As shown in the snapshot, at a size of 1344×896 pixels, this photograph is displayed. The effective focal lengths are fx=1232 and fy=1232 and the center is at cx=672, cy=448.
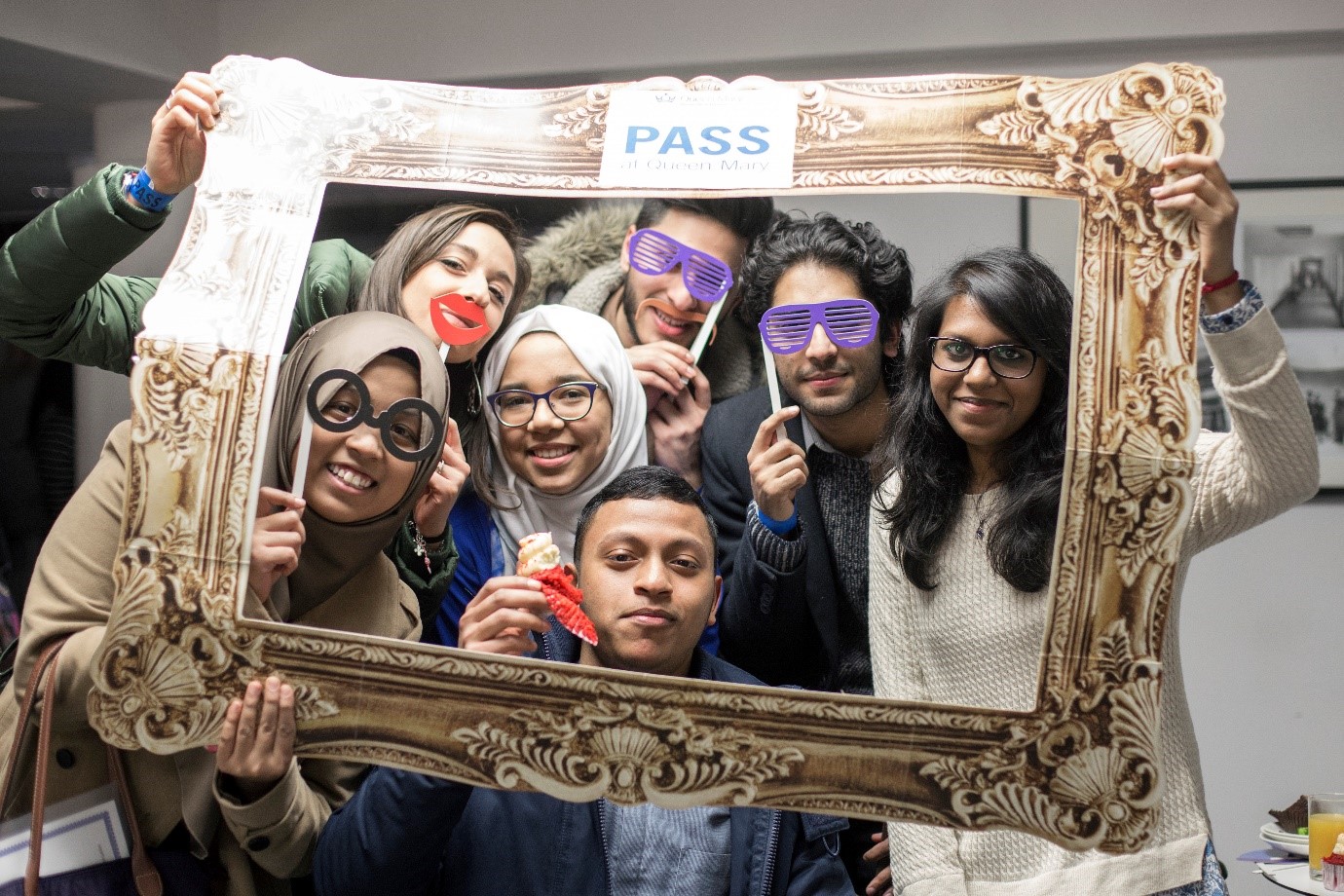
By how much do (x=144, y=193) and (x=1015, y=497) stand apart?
1.22 meters

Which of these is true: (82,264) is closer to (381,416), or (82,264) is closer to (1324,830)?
(381,416)

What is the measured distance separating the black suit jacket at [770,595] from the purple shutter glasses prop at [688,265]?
7.4 inches

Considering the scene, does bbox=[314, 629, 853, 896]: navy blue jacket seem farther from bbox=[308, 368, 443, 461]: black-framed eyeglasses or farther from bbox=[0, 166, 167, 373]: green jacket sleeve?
bbox=[0, 166, 167, 373]: green jacket sleeve

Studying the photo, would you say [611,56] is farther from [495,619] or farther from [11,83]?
[495,619]

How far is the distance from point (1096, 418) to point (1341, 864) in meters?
1.17

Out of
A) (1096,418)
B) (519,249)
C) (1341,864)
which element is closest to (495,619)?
(519,249)

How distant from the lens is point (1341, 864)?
2082mm

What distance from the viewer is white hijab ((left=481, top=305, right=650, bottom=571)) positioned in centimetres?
160

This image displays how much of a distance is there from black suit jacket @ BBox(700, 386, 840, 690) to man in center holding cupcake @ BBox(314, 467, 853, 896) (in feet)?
0.10

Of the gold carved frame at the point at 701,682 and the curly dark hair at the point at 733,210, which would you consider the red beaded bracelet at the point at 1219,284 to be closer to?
the gold carved frame at the point at 701,682

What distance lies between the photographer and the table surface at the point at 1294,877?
2098mm

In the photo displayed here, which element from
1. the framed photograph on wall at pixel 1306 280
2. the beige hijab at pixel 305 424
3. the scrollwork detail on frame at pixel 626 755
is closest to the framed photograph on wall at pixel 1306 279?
the framed photograph on wall at pixel 1306 280

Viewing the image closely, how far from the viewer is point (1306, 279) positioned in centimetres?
309

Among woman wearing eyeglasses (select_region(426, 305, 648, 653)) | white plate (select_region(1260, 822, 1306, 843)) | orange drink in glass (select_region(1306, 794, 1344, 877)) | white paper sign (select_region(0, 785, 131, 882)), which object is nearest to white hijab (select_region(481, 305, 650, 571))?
woman wearing eyeglasses (select_region(426, 305, 648, 653))
